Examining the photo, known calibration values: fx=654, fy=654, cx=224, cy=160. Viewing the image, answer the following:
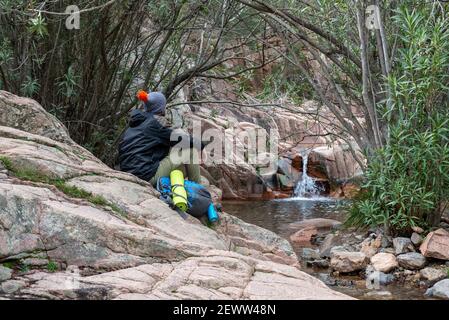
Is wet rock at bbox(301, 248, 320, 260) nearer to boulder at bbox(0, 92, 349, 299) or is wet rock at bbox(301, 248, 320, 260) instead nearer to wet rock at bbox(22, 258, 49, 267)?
boulder at bbox(0, 92, 349, 299)

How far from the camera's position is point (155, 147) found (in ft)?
18.8

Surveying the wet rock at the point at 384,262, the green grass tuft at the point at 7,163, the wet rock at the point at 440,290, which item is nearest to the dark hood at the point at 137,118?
the green grass tuft at the point at 7,163

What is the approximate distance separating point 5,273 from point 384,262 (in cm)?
460

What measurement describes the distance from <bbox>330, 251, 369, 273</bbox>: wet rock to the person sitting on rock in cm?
220

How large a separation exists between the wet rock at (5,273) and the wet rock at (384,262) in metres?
4.42

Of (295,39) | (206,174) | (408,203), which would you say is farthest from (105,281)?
(206,174)

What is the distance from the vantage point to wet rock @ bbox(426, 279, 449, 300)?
239 inches

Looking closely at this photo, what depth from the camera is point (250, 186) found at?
1461 centimetres

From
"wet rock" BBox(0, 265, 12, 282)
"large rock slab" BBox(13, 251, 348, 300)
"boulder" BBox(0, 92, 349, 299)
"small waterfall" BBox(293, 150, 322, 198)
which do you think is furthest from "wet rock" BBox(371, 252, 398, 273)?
"small waterfall" BBox(293, 150, 322, 198)

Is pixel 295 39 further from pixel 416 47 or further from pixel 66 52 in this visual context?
pixel 66 52

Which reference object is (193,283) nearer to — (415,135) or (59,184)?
(59,184)

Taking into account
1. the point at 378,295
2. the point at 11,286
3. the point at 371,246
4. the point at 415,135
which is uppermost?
the point at 415,135

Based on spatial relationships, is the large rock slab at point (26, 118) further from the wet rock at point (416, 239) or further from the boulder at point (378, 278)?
the wet rock at point (416, 239)

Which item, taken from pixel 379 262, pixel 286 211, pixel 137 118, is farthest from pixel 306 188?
pixel 137 118
